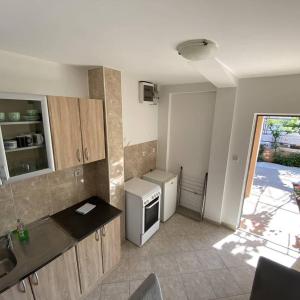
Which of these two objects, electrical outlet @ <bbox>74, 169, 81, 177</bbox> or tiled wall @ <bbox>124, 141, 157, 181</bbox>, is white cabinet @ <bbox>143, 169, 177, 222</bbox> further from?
electrical outlet @ <bbox>74, 169, 81, 177</bbox>

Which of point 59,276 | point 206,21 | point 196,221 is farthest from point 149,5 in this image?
point 196,221

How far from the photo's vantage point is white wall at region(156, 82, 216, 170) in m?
2.97

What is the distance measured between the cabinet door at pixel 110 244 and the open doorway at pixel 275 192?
217 cm

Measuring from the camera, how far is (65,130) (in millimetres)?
1707

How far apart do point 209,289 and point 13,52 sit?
3111 mm

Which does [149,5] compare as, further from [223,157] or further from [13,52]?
[223,157]

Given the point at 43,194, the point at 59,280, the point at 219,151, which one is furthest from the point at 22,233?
the point at 219,151

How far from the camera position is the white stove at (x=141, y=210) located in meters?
2.44

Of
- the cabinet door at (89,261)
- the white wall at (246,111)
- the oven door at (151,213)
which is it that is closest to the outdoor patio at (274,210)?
the white wall at (246,111)

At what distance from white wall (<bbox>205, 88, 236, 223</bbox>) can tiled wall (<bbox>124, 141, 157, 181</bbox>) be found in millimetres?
1110

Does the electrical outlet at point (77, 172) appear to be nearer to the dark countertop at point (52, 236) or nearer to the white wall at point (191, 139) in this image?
the dark countertop at point (52, 236)

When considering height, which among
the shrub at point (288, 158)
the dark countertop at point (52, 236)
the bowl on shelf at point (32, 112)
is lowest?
the dark countertop at point (52, 236)

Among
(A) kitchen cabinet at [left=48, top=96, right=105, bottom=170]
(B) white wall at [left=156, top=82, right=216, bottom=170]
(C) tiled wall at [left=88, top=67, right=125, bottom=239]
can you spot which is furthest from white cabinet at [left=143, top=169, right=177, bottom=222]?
(A) kitchen cabinet at [left=48, top=96, right=105, bottom=170]

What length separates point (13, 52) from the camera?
5.05ft
